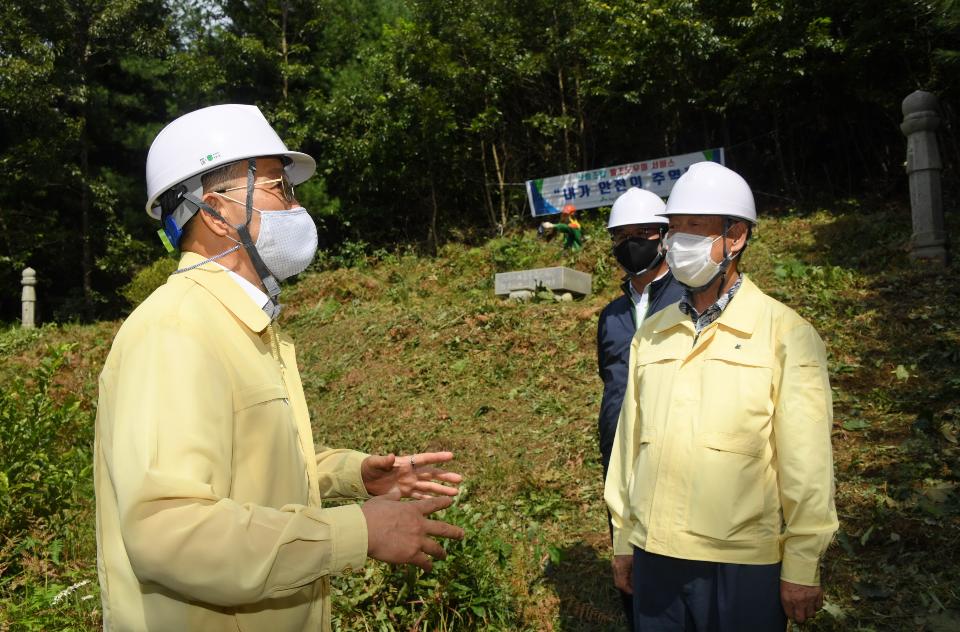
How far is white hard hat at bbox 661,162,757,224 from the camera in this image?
307 centimetres

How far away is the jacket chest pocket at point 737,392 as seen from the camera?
2.69 m

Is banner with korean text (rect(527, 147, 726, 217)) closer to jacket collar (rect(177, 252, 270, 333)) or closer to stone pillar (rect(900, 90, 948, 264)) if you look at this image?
stone pillar (rect(900, 90, 948, 264))

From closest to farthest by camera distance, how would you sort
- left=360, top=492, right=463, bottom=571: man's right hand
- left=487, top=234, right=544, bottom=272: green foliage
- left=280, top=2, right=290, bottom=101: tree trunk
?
left=360, top=492, right=463, bottom=571: man's right hand < left=487, top=234, right=544, bottom=272: green foliage < left=280, top=2, right=290, bottom=101: tree trunk

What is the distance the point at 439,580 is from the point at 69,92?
21.6 m

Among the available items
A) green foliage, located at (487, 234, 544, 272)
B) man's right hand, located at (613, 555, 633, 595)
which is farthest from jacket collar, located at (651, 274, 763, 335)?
green foliage, located at (487, 234, 544, 272)

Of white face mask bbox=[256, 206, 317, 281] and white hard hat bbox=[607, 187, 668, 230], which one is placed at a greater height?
white hard hat bbox=[607, 187, 668, 230]

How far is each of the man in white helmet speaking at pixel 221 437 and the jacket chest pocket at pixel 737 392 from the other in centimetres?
103

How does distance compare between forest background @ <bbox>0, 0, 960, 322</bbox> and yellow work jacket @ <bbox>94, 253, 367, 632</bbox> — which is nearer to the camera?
yellow work jacket @ <bbox>94, 253, 367, 632</bbox>

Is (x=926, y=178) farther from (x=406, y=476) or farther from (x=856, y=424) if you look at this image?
(x=406, y=476)

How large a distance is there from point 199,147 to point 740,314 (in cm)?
197

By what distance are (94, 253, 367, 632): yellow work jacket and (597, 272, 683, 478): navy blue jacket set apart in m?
2.25

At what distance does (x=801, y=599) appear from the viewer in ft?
8.44

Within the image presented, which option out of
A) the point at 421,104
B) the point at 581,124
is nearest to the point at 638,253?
the point at 421,104

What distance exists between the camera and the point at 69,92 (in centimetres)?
2097
